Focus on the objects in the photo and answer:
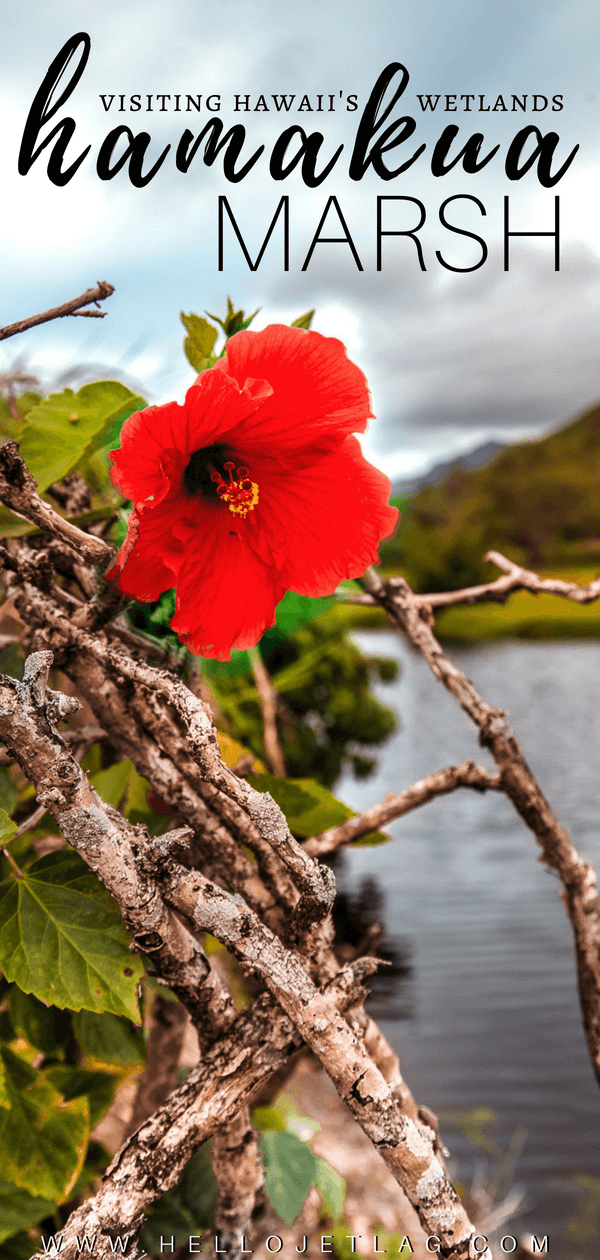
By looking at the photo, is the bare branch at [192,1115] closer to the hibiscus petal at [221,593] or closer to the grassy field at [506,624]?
the hibiscus petal at [221,593]

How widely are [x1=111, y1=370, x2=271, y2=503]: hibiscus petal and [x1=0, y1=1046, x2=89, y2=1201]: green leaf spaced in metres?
0.32

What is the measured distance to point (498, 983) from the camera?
2535mm

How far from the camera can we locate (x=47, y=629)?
404 mm

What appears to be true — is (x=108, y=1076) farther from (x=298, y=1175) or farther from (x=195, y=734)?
(x=195, y=734)

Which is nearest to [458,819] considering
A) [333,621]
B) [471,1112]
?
[333,621]

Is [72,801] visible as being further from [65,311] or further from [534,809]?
[534,809]

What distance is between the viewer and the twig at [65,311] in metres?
0.34

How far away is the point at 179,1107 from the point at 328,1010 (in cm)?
7

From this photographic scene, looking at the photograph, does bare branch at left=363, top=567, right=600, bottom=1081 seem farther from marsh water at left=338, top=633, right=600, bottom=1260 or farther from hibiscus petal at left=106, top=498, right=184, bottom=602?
marsh water at left=338, top=633, right=600, bottom=1260

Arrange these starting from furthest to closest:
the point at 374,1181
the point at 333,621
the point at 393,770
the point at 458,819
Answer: the point at 393,770
the point at 458,819
the point at 333,621
the point at 374,1181

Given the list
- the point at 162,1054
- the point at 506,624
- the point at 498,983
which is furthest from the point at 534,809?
the point at 506,624

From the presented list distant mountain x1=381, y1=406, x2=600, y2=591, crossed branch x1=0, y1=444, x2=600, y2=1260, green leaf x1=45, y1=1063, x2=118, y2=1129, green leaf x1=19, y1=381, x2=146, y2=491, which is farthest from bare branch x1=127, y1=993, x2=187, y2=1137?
distant mountain x1=381, y1=406, x2=600, y2=591

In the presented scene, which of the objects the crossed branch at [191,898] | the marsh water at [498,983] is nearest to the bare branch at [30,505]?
the crossed branch at [191,898]

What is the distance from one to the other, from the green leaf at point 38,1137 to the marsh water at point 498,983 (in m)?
1.14
